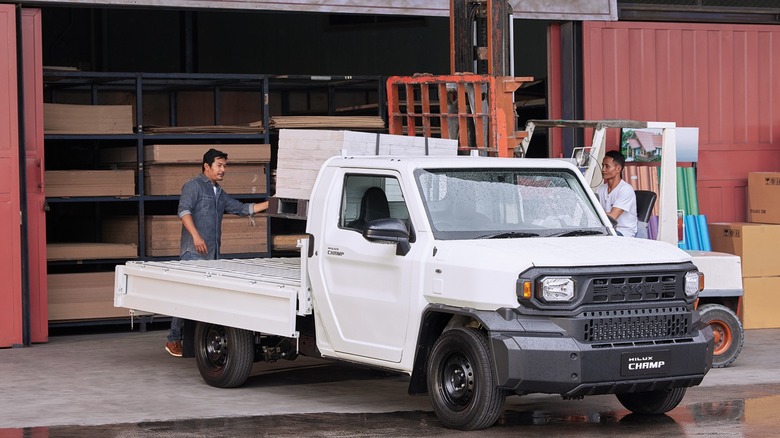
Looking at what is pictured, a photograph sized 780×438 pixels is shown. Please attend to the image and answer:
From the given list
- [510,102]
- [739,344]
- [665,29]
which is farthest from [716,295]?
[665,29]

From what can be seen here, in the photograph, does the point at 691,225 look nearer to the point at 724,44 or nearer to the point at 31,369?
the point at 724,44

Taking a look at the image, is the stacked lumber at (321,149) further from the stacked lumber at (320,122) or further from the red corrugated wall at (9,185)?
the stacked lumber at (320,122)

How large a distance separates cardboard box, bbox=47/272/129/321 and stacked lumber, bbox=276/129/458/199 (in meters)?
4.59

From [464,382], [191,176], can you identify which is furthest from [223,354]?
[191,176]

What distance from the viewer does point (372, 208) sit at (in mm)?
9758

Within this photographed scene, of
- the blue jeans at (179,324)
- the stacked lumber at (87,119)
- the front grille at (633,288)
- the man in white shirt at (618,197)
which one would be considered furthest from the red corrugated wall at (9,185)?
the front grille at (633,288)

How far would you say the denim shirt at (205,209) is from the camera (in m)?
12.6

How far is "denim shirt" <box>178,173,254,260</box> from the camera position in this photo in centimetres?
1262

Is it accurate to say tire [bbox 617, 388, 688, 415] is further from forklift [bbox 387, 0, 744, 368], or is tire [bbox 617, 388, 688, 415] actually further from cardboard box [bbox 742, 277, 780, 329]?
cardboard box [bbox 742, 277, 780, 329]

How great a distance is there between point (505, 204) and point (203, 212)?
408 centimetres

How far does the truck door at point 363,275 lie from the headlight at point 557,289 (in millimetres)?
1089

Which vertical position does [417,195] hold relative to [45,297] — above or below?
above

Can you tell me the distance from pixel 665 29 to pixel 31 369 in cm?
850

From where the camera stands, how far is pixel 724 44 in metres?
16.4
